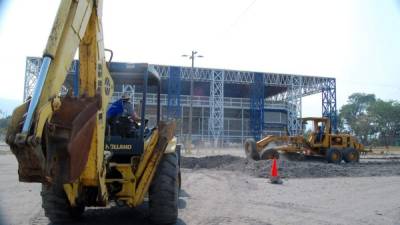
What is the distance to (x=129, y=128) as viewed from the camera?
806 cm

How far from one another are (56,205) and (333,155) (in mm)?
21758

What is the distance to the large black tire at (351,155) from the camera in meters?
27.2

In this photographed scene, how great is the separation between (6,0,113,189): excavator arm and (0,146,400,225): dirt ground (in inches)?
130

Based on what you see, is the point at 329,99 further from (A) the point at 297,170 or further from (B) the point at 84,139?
(B) the point at 84,139

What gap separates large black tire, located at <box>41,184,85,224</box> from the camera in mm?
7387

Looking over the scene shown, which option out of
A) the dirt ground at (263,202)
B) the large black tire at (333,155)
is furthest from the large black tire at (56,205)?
the large black tire at (333,155)

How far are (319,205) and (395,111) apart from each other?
92.4 meters

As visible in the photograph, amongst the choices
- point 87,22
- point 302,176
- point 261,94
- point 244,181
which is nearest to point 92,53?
point 87,22

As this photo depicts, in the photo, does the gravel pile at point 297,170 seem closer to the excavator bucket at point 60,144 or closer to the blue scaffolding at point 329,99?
the excavator bucket at point 60,144

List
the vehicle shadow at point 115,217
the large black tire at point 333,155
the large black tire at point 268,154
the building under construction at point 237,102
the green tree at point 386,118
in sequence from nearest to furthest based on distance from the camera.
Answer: the vehicle shadow at point 115,217
the large black tire at point 268,154
the large black tire at point 333,155
the building under construction at point 237,102
the green tree at point 386,118

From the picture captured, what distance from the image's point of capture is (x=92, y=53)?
609 centimetres

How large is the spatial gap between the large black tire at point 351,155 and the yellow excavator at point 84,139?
20.7m

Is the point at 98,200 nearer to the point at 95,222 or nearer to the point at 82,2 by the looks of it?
the point at 95,222

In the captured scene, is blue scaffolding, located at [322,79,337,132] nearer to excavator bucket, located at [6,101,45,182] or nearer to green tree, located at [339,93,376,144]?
green tree, located at [339,93,376,144]
